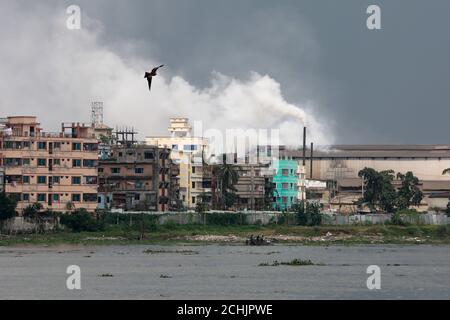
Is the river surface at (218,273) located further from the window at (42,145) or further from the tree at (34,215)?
the window at (42,145)

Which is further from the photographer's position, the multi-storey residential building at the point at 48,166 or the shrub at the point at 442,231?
the shrub at the point at 442,231

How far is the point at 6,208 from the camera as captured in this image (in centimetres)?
14288

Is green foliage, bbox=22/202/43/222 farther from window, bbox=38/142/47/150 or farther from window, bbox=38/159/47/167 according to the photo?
window, bbox=38/142/47/150

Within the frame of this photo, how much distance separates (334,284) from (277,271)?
11755 millimetres

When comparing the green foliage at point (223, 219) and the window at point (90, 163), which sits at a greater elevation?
the window at point (90, 163)

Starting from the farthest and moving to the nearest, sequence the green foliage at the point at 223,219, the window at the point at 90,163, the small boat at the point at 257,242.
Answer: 1. the green foliage at the point at 223,219
2. the window at the point at 90,163
3. the small boat at the point at 257,242

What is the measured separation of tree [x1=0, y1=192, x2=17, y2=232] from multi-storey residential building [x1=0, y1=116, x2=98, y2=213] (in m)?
2.90

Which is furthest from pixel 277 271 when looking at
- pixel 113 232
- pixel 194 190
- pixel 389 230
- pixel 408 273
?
pixel 194 190

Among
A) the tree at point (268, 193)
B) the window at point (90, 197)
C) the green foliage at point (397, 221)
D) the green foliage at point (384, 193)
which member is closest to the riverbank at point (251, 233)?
the green foliage at point (397, 221)

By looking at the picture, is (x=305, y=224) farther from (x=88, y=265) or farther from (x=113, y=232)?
(x=88, y=265)

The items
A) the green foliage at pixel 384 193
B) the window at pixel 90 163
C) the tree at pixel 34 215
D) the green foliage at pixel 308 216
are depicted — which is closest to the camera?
the tree at pixel 34 215

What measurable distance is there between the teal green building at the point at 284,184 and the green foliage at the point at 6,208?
60.0 m

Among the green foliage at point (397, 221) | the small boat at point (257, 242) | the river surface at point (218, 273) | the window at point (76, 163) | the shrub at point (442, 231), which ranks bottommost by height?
the river surface at point (218, 273)

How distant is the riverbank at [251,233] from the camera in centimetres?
14100
